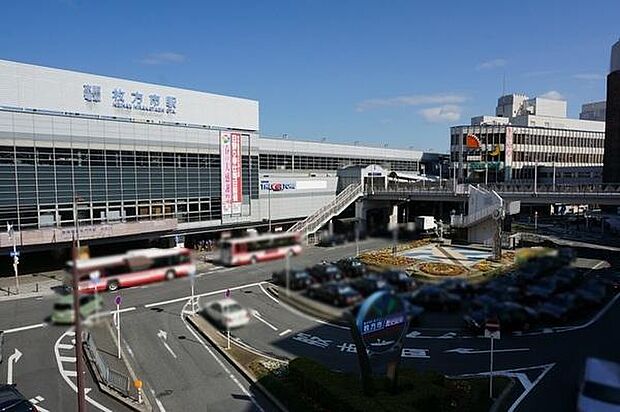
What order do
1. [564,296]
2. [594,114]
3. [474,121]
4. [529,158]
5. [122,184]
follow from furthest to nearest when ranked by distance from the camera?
1. [594,114]
2. [474,121]
3. [529,158]
4. [122,184]
5. [564,296]

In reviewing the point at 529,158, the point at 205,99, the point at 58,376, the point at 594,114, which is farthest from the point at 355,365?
the point at 594,114

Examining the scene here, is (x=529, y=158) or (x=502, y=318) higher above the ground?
(x=529, y=158)

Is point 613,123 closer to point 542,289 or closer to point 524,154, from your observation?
point 524,154

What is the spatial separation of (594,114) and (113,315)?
354ft

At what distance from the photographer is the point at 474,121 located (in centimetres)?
8569

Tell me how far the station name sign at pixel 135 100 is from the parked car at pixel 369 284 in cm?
2556

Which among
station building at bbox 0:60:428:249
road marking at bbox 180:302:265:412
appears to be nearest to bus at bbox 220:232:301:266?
road marking at bbox 180:302:265:412

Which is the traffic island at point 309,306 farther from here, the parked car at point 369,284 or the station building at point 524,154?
the station building at point 524,154

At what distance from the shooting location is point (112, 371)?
1355 cm

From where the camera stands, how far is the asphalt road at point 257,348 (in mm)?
12492

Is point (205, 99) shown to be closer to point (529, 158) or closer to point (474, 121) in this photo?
point (529, 158)

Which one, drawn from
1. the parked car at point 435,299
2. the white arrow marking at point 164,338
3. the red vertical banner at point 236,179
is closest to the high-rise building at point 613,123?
the red vertical banner at point 236,179

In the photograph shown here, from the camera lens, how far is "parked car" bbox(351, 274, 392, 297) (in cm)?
756

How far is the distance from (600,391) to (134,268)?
36.6 ft
